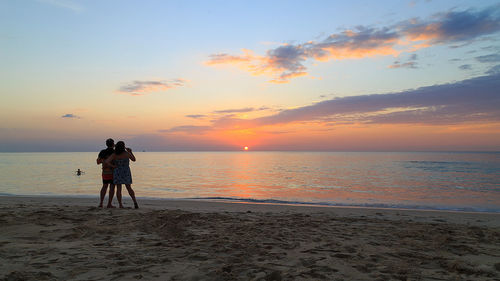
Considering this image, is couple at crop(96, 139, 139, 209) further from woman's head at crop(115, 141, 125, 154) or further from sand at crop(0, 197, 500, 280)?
sand at crop(0, 197, 500, 280)

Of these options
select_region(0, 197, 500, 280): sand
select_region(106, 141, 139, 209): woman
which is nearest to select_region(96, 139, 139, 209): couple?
select_region(106, 141, 139, 209): woman

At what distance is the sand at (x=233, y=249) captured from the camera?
3740mm

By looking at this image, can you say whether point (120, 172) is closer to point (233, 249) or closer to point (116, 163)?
point (116, 163)

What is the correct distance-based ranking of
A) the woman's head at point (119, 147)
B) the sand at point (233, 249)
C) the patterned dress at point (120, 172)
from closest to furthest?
the sand at point (233, 249) < the woman's head at point (119, 147) < the patterned dress at point (120, 172)

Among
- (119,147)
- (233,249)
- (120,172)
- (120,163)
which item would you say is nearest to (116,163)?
(120,163)

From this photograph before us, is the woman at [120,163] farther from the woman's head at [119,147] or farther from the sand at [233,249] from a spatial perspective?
the sand at [233,249]

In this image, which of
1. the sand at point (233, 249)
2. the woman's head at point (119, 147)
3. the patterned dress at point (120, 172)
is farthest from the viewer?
the patterned dress at point (120, 172)

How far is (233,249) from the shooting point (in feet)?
15.8

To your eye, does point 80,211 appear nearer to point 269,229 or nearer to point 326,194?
point 269,229

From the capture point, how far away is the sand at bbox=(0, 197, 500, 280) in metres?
3.74

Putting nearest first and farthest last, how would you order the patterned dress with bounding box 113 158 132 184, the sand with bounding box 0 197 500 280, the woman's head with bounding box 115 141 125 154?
the sand with bounding box 0 197 500 280 → the woman's head with bounding box 115 141 125 154 → the patterned dress with bounding box 113 158 132 184

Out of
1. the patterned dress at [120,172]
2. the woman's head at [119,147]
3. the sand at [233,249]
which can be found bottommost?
the sand at [233,249]

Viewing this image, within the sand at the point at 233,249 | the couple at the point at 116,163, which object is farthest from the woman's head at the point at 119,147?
the sand at the point at 233,249

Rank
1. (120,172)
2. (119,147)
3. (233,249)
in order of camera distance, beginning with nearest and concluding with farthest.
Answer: (233,249)
(119,147)
(120,172)
